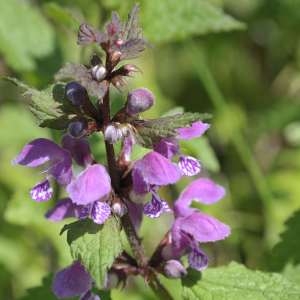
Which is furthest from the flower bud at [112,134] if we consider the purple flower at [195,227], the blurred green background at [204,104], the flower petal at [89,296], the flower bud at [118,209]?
the blurred green background at [204,104]

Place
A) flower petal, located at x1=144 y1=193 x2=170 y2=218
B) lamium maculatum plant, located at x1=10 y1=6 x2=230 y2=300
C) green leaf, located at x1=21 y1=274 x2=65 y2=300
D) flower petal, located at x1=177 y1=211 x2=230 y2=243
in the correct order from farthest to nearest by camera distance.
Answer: green leaf, located at x1=21 y1=274 x2=65 y2=300, flower petal, located at x1=177 y1=211 x2=230 y2=243, flower petal, located at x1=144 y1=193 x2=170 y2=218, lamium maculatum plant, located at x1=10 y1=6 x2=230 y2=300

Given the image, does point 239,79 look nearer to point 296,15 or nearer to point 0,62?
point 296,15

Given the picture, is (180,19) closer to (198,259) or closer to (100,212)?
(198,259)

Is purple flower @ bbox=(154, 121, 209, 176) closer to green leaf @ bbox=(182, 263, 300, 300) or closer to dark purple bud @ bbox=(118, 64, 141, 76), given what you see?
dark purple bud @ bbox=(118, 64, 141, 76)

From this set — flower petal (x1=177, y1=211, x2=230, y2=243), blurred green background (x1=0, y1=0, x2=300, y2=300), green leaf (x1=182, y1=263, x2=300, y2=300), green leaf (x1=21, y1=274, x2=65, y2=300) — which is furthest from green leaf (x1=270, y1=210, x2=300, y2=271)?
green leaf (x1=21, y1=274, x2=65, y2=300)

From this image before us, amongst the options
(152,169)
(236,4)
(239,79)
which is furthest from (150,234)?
(152,169)

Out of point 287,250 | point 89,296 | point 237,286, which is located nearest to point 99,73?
point 89,296
